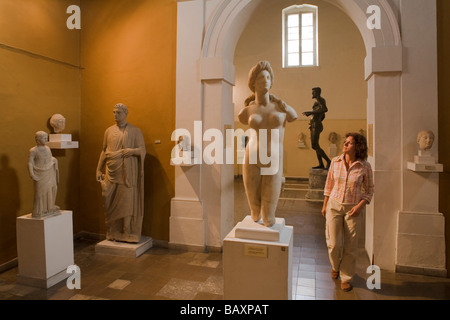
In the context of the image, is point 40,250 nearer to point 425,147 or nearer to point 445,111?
point 425,147

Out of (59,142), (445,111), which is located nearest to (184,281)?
(59,142)

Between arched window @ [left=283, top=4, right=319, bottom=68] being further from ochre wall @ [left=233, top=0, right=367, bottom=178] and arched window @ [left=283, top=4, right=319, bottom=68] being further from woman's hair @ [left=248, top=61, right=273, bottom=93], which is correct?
woman's hair @ [left=248, top=61, right=273, bottom=93]

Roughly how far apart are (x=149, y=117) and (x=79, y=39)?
1.94m

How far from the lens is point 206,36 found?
466 centimetres

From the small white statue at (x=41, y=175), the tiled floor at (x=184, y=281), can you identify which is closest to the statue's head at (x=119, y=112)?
the small white statue at (x=41, y=175)

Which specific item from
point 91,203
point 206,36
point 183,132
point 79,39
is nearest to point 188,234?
point 183,132

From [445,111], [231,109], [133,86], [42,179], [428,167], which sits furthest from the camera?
[133,86]

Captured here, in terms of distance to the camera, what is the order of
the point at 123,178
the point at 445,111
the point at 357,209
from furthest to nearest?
the point at 123,178, the point at 445,111, the point at 357,209

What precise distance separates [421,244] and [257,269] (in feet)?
8.25

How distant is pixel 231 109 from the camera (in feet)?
16.3

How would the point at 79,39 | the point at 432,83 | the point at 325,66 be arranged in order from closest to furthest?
the point at 432,83 → the point at 79,39 → the point at 325,66

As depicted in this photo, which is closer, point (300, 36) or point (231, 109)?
point (231, 109)

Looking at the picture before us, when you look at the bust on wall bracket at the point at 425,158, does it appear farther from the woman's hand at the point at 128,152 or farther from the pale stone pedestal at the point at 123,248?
the pale stone pedestal at the point at 123,248
